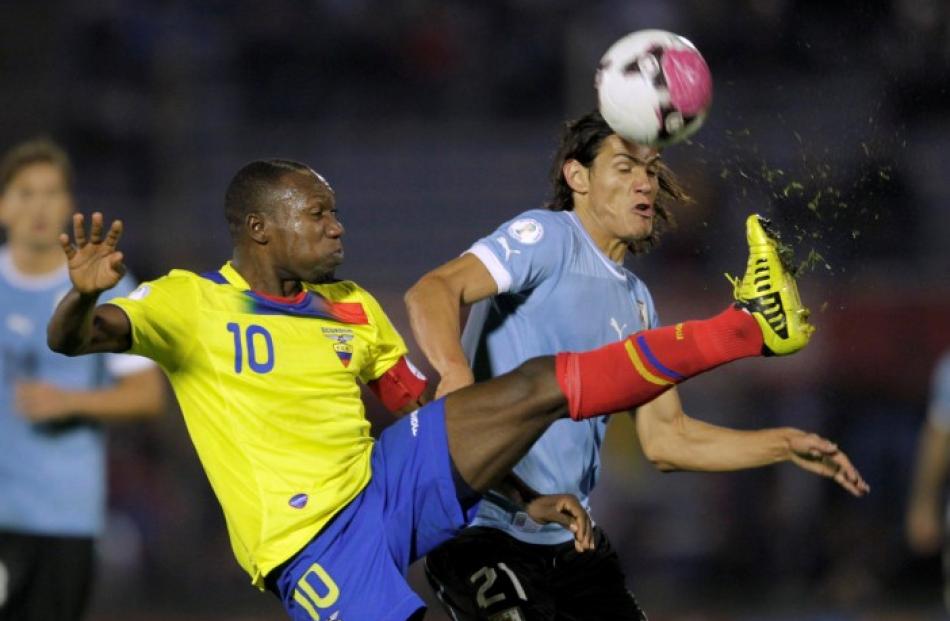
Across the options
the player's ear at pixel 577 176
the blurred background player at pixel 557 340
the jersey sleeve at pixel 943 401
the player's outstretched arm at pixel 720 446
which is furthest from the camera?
the jersey sleeve at pixel 943 401

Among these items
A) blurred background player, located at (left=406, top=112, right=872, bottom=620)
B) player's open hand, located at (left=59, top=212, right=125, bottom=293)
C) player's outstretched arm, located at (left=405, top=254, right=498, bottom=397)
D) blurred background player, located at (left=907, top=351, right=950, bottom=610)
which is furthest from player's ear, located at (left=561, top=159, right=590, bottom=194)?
blurred background player, located at (left=907, top=351, right=950, bottom=610)

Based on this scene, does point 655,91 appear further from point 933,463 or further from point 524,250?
point 933,463

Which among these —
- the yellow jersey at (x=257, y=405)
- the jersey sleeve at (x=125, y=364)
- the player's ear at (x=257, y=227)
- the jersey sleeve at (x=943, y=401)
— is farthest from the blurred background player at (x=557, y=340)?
the jersey sleeve at (x=943, y=401)

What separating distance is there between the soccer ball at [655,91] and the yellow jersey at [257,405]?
1.24 m

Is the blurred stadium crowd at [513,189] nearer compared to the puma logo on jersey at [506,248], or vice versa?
the puma logo on jersey at [506,248]

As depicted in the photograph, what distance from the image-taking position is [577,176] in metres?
5.34

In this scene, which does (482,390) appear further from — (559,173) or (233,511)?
(559,173)

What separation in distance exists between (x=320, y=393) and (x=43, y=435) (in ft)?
6.90

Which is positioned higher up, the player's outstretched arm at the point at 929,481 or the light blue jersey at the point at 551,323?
the light blue jersey at the point at 551,323

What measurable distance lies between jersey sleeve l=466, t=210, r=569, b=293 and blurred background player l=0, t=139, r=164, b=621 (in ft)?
6.36

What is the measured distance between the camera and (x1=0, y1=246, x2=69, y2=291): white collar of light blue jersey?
21.2 ft

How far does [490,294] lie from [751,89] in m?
7.47

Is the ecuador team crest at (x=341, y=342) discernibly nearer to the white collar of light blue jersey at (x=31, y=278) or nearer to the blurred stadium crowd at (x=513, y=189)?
the white collar of light blue jersey at (x=31, y=278)

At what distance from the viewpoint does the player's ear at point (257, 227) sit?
478cm
